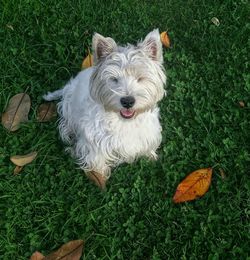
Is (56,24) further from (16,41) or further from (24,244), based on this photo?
(24,244)

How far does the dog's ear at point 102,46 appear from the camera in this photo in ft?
12.1

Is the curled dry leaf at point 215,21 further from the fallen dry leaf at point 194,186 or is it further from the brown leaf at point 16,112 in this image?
the brown leaf at point 16,112

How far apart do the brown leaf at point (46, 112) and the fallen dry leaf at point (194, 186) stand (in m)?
1.44

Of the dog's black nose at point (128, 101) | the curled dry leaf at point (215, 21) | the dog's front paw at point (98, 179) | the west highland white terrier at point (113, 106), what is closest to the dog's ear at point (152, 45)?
the west highland white terrier at point (113, 106)

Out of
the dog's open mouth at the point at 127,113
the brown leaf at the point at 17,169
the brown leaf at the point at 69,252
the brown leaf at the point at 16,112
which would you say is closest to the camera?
the dog's open mouth at the point at 127,113

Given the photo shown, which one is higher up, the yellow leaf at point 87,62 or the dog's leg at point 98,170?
the yellow leaf at point 87,62

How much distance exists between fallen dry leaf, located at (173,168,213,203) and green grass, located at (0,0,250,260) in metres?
0.06

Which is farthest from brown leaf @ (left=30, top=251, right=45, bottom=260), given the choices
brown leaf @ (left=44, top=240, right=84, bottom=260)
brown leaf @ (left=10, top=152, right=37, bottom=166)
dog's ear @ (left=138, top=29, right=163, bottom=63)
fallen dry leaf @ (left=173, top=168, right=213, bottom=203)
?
dog's ear @ (left=138, top=29, right=163, bottom=63)

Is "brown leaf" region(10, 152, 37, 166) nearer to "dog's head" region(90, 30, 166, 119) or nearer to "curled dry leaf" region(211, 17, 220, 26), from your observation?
"dog's head" region(90, 30, 166, 119)

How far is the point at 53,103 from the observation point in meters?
4.99

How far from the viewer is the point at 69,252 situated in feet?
13.2

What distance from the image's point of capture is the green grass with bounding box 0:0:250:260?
4.10 meters

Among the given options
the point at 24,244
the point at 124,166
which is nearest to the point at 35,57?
the point at 124,166

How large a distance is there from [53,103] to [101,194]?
3.77 feet
